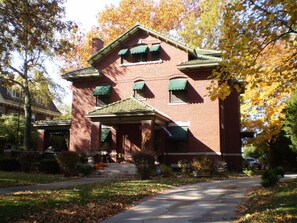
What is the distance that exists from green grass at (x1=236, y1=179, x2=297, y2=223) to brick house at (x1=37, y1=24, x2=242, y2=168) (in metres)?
11.6

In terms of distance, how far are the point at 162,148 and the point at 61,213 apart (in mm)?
16614

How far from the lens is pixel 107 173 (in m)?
22.1

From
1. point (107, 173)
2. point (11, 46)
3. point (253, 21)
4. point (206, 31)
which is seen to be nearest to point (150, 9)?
point (206, 31)

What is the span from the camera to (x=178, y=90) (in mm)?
25203

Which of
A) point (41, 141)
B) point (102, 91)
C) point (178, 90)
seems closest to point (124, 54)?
point (102, 91)

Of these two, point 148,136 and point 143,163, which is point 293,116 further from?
point 143,163

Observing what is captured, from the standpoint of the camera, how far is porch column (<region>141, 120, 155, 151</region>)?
71.8ft

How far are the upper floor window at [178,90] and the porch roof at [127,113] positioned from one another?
1864 millimetres

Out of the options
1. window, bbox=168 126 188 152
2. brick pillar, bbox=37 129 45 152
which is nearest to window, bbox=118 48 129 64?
window, bbox=168 126 188 152

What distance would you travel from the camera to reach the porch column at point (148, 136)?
21891 millimetres

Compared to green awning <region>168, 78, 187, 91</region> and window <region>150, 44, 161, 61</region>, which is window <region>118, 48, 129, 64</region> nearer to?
window <region>150, 44, 161, 61</region>

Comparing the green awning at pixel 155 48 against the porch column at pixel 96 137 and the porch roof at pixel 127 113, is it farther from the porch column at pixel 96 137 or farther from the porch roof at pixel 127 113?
the porch column at pixel 96 137

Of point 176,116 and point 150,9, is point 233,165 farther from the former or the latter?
point 150,9

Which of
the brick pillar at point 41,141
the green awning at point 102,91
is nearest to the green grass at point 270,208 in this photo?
the green awning at point 102,91
